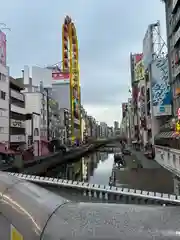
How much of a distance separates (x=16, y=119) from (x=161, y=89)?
2980 cm

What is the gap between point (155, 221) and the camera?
2980 millimetres

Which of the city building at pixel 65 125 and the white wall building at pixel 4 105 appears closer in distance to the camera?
the white wall building at pixel 4 105

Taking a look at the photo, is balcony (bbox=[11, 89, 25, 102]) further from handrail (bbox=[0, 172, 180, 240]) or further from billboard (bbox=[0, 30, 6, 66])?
handrail (bbox=[0, 172, 180, 240])

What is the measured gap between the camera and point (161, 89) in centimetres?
5706

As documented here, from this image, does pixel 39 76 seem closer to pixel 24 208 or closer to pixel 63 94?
pixel 63 94

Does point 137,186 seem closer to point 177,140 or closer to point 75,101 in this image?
point 177,140

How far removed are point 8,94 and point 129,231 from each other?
56496mm

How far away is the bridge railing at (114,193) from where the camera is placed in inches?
287

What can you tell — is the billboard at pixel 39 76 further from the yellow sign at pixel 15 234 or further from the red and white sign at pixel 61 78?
the yellow sign at pixel 15 234

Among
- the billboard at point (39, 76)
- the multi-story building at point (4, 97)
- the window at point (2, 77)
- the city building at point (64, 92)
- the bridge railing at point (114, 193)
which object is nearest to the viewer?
the bridge railing at point (114, 193)

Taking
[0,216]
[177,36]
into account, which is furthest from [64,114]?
[0,216]

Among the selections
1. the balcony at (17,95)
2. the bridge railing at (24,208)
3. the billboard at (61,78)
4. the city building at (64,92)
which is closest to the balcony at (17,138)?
the balcony at (17,95)

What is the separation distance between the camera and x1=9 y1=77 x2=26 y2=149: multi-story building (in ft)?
189

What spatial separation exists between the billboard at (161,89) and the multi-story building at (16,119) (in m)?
28.3
